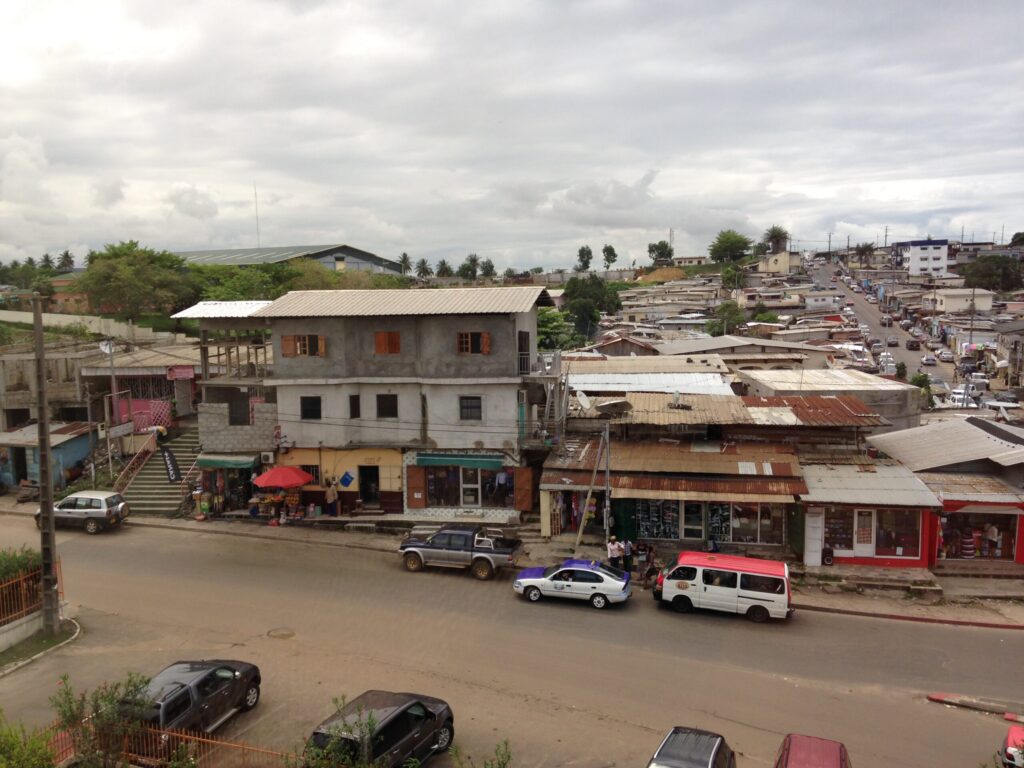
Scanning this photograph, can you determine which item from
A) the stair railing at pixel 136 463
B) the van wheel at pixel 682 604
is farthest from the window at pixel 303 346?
the van wheel at pixel 682 604

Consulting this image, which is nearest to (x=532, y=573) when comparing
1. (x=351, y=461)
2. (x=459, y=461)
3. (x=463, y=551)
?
(x=463, y=551)

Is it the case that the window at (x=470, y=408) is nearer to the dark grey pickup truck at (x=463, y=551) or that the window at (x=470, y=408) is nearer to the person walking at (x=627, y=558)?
the dark grey pickup truck at (x=463, y=551)

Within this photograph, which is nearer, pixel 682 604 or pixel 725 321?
pixel 682 604

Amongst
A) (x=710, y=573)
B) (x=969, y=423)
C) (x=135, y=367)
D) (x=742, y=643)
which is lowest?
(x=742, y=643)

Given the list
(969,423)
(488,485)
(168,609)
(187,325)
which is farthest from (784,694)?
(187,325)

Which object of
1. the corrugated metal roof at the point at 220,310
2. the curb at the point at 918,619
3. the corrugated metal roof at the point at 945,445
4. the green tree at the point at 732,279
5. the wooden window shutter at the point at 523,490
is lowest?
the curb at the point at 918,619

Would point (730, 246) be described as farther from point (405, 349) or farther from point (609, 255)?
point (405, 349)

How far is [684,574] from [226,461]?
59.4 feet

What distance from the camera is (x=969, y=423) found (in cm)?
3002

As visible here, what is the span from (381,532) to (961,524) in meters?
19.4

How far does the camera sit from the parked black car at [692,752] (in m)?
11.0

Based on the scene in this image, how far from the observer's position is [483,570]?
2216 centimetres

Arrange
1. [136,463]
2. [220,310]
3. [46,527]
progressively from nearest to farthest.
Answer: [46,527] → [220,310] → [136,463]

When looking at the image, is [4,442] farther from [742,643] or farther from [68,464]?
[742,643]
